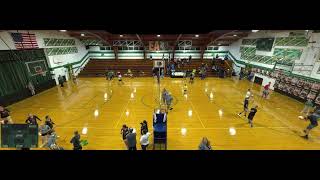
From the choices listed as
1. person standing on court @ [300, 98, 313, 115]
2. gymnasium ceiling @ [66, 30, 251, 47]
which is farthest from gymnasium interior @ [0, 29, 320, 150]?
gymnasium ceiling @ [66, 30, 251, 47]

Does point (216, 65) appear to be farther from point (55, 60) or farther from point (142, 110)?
point (55, 60)

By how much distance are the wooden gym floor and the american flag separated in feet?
16.5

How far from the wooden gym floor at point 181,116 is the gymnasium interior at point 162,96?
0.06 meters

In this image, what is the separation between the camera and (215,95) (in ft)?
57.5

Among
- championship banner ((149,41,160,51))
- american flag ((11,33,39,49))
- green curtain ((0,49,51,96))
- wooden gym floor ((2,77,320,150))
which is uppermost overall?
american flag ((11,33,39,49))

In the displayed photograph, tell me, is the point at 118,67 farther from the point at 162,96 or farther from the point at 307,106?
the point at 307,106

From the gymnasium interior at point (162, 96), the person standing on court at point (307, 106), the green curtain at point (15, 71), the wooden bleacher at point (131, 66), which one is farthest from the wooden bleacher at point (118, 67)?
the person standing on court at point (307, 106)

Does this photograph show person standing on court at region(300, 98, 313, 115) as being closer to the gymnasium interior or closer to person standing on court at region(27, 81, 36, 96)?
the gymnasium interior

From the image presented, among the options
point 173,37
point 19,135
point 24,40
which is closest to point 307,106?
point 19,135

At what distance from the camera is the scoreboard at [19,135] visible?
15.3 ft

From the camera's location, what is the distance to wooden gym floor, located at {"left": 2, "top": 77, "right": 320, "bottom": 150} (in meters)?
9.27

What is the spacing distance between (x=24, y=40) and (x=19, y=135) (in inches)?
677
